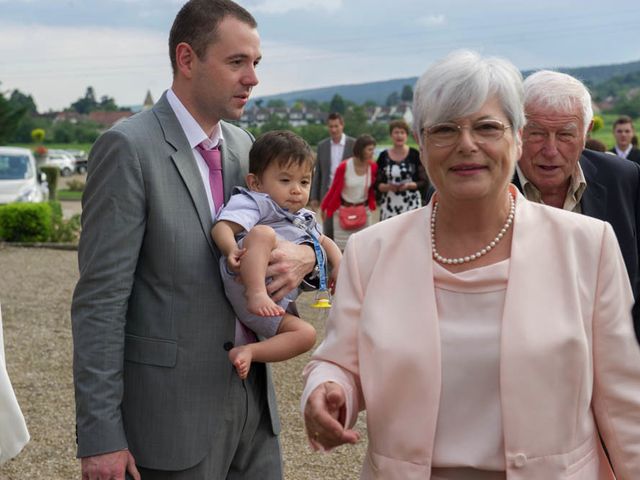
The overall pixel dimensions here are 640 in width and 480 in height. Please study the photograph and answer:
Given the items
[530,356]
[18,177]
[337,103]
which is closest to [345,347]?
[530,356]

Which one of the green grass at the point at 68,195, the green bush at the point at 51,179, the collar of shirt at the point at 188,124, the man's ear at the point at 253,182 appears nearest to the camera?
the collar of shirt at the point at 188,124

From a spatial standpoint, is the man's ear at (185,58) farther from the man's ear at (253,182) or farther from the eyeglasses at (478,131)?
the eyeglasses at (478,131)

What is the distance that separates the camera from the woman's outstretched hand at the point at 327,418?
2.42 m

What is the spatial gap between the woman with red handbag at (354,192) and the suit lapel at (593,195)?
8129 mm

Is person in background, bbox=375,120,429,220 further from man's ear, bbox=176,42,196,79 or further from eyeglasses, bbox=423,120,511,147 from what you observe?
eyeglasses, bbox=423,120,511,147

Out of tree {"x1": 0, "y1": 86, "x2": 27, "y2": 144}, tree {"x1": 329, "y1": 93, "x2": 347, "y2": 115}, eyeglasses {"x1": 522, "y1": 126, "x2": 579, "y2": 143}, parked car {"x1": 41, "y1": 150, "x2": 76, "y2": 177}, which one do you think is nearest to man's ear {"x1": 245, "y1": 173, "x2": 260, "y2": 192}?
eyeglasses {"x1": 522, "y1": 126, "x2": 579, "y2": 143}

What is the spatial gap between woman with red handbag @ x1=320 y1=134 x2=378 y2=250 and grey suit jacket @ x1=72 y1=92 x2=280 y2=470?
338 inches

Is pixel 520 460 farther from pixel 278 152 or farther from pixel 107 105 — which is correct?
pixel 107 105

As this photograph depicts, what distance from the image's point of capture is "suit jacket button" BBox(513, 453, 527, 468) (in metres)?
2.42

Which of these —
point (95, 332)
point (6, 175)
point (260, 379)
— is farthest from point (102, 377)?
point (6, 175)

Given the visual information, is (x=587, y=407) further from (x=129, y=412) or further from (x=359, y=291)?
(x=129, y=412)

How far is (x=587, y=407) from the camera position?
8.18 feet

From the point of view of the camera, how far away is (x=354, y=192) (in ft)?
39.3

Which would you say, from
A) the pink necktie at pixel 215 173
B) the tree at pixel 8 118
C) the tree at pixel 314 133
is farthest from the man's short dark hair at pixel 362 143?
the tree at pixel 8 118
